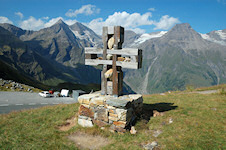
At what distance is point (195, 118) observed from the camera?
1077cm

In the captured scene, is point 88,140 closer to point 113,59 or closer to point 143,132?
point 143,132

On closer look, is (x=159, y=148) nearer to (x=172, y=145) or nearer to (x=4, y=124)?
(x=172, y=145)

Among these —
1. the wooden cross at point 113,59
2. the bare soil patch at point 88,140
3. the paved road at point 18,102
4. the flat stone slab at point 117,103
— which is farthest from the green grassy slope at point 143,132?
the paved road at point 18,102

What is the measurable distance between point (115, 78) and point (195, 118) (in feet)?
19.5

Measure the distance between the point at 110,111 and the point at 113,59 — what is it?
3.55 m

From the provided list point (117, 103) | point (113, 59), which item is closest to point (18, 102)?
point (113, 59)

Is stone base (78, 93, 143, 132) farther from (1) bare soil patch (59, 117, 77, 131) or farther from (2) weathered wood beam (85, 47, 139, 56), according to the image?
(2) weathered wood beam (85, 47, 139, 56)

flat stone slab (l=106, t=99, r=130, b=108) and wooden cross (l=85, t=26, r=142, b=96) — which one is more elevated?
wooden cross (l=85, t=26, r=142, b=96)

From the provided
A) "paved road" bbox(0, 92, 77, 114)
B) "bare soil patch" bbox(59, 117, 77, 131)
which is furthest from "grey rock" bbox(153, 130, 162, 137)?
"paved road" bbox(0, 92, 77, 114)

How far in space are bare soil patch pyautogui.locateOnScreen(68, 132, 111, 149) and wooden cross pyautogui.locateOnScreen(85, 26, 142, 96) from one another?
127 inches

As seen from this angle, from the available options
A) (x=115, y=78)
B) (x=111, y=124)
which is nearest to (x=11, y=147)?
(x=111, y=124)

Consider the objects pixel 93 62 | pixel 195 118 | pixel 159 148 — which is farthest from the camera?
pixel 93 62

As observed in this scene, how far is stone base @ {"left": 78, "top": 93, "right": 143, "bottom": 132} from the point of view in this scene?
Result: 9.60 meters

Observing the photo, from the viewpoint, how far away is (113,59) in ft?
36.9
